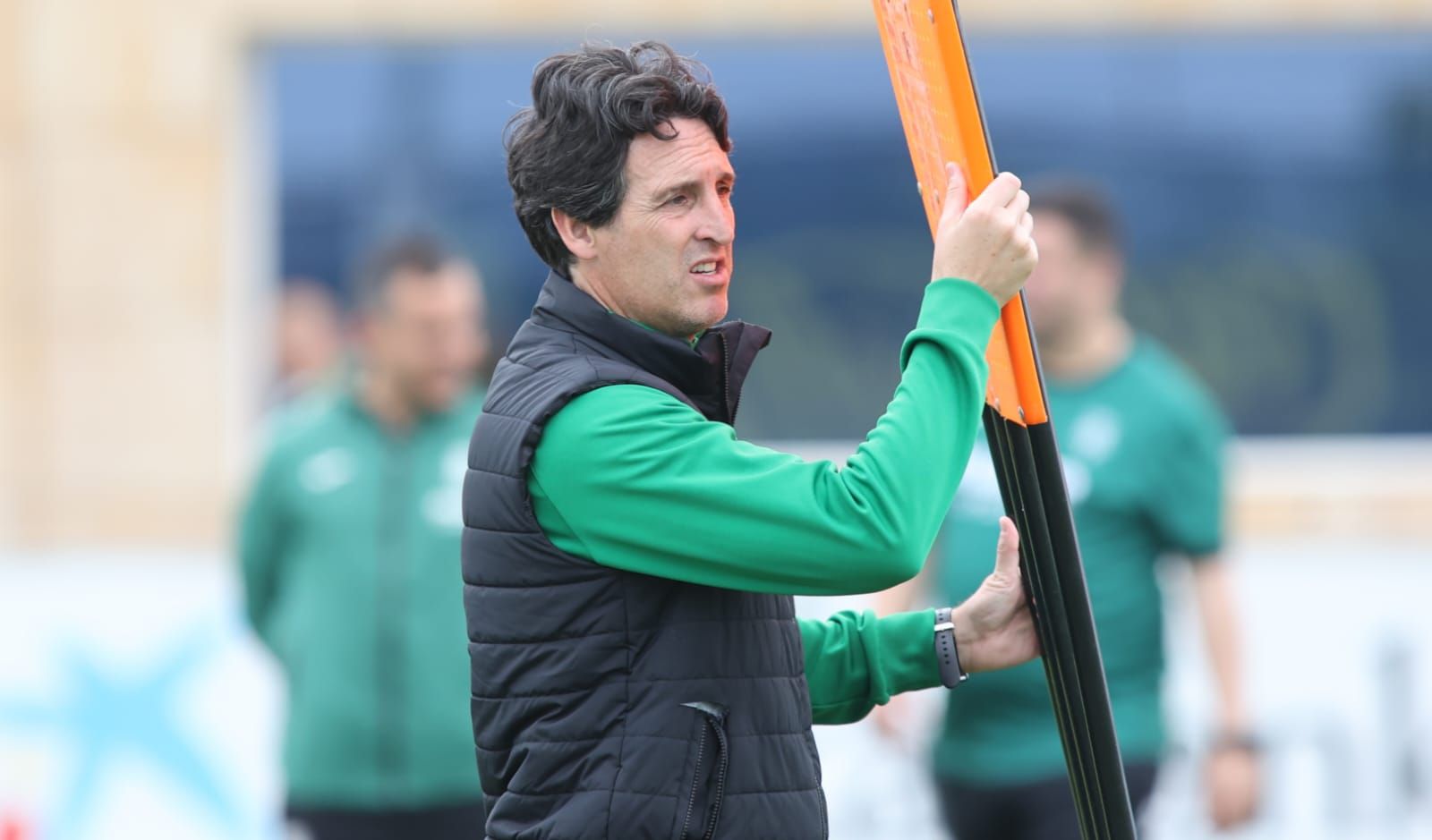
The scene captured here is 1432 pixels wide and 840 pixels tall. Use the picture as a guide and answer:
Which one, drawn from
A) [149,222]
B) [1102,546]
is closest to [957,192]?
[1102,546]

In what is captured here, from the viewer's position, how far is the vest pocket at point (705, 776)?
2582 millimetres

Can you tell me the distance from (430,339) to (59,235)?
20.4 ft

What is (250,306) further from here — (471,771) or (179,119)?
(471,771)

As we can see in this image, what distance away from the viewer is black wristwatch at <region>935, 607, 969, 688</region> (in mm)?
3006

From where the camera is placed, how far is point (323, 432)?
532 centimetres

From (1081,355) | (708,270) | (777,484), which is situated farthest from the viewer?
(1081,355)

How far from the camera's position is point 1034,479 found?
2.71 meters

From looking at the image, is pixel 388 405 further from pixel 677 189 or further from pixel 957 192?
pixel 957 192

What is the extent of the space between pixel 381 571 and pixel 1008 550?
8.39 ft

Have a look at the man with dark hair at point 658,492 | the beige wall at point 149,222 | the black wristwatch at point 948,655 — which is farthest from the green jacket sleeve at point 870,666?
the beige wall at point 149,222

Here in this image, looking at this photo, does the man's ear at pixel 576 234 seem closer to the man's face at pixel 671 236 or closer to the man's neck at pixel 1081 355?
the man's face at pixel 671 236

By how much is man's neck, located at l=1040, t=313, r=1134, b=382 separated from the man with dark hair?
251cm

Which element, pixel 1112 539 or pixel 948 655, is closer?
pixel 948 655

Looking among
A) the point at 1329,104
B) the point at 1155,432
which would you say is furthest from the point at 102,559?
the point at 1329,104
